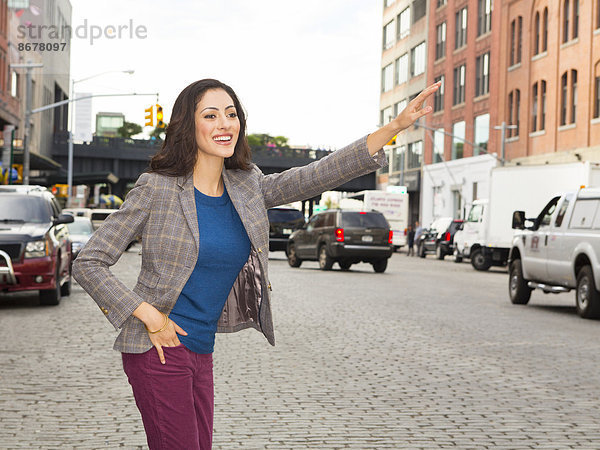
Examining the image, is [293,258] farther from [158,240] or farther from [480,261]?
[158,240]

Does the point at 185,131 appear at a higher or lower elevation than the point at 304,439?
higher

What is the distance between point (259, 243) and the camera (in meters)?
3.43

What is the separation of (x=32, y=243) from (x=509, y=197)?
18262mm

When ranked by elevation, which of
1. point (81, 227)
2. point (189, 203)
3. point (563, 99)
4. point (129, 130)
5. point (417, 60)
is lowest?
point (81, 227)

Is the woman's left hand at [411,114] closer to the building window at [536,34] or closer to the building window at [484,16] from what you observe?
the building window at [536,34]

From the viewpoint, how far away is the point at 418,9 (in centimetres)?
7225

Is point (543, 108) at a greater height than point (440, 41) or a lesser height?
lesser

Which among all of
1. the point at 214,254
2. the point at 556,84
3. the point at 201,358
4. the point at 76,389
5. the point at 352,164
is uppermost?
the point at 556,84

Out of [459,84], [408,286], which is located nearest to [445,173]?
[459,84]

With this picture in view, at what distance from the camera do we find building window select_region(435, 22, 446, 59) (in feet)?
209

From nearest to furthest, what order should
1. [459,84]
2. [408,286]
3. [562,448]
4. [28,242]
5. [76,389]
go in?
[562,448]
[76,389]
[28,242]
[408,286]
[459,84]

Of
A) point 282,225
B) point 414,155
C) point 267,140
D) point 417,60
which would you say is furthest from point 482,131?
point 267,140

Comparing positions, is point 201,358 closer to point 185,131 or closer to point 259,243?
point 259,243

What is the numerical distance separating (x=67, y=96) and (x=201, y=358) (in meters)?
94.4
